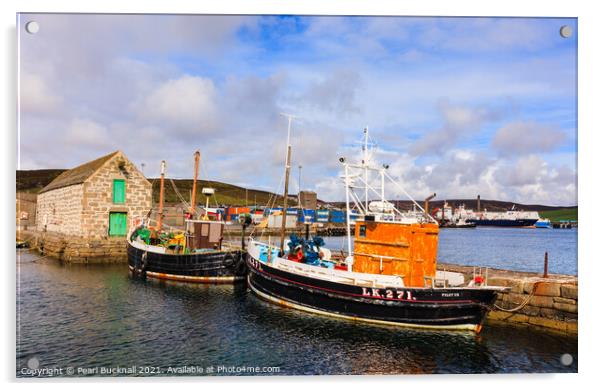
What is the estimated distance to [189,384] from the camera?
33.8ft

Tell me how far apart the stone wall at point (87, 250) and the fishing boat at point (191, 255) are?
140 inches

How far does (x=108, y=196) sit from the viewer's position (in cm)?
3547

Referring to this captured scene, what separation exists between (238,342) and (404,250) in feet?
23.6

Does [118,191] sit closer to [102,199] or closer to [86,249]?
[102,199]

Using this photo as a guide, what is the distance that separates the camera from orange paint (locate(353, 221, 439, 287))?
56.1ft

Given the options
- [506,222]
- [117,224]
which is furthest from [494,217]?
[117,224]

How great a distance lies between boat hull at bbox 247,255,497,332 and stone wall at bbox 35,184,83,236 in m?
23.3

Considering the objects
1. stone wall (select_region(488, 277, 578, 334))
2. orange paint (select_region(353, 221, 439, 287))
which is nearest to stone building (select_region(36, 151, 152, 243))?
orange paint (select_region(353, 221, 439, 287))

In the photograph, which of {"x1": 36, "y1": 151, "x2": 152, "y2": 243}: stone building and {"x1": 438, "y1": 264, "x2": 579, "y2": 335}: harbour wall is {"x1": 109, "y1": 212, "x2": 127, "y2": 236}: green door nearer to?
{"x1": 36, "y1": 151, "x2": 152, "y2": 243}: stone building

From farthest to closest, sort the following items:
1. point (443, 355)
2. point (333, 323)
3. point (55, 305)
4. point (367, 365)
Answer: point (55, 305) < point (333, 323) < point (443, 355) < point (367, 365)

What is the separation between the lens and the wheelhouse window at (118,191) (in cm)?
3584

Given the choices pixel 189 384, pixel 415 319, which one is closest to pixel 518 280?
pixel 415 319
